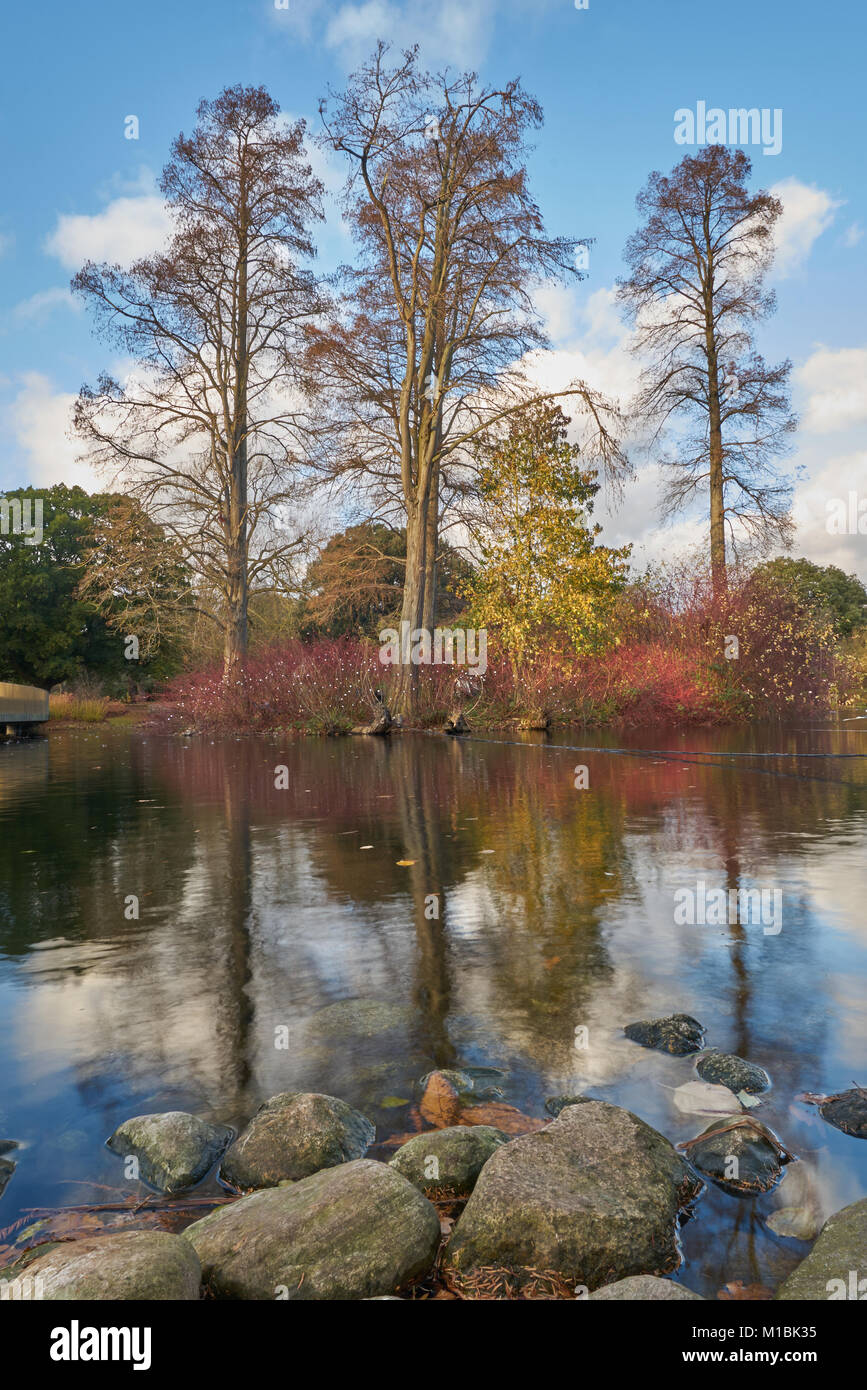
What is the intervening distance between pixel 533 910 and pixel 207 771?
→ 31.7 ft

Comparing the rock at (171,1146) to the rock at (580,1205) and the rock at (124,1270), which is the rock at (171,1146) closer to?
the rock at (124,1270)

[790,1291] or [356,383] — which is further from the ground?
[356,383]

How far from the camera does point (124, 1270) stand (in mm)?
1841

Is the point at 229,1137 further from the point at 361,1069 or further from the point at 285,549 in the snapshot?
the point at 285,549

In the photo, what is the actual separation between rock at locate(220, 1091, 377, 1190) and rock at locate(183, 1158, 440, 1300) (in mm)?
227

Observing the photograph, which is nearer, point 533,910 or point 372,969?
point 372,969

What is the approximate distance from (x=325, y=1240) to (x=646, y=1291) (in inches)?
28.8

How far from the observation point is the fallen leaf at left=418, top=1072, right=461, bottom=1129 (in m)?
2.64

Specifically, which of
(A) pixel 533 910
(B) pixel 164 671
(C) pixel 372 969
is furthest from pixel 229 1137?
(B) pixel 164 671

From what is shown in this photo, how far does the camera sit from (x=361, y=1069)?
118 inches

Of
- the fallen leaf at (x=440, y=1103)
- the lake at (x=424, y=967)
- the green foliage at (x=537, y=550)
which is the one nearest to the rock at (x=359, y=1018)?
the lake at (x=424, y=967)

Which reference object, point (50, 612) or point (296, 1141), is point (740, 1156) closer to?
point (296, 1141)

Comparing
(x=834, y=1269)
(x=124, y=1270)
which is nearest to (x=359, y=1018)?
(x=124, y=1270)
